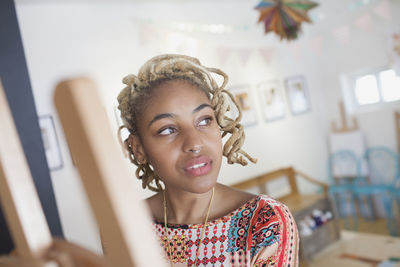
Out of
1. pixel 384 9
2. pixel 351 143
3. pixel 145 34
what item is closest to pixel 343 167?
pixel 351 143

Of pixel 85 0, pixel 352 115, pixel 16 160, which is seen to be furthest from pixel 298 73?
pixel 16 160

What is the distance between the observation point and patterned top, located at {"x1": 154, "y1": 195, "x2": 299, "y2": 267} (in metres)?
0.57

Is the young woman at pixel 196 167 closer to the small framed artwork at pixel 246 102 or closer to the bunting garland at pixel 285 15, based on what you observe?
the bunting garland at pixel 285 15

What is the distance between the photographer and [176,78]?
0.62 m

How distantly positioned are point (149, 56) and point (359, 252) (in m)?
2.12

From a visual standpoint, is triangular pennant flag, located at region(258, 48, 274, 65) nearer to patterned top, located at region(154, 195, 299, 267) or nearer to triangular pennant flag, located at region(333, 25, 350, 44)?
triangular pennant flag, located at region(333, 25, 350, 44)

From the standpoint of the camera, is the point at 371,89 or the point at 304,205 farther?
the point at 371,89

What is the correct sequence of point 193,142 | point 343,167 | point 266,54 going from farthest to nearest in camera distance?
point 343,167
point 266,54
point 193,142

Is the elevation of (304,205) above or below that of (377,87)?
below

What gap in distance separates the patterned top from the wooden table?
6.61 ft

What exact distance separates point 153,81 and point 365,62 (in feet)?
11.8

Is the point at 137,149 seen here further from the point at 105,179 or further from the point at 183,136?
the point at 105,179

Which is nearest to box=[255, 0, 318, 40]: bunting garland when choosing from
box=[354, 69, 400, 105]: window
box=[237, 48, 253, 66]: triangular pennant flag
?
box=[237, 48, 253, 66]: triangular pennant flag

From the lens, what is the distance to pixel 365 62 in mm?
3672
